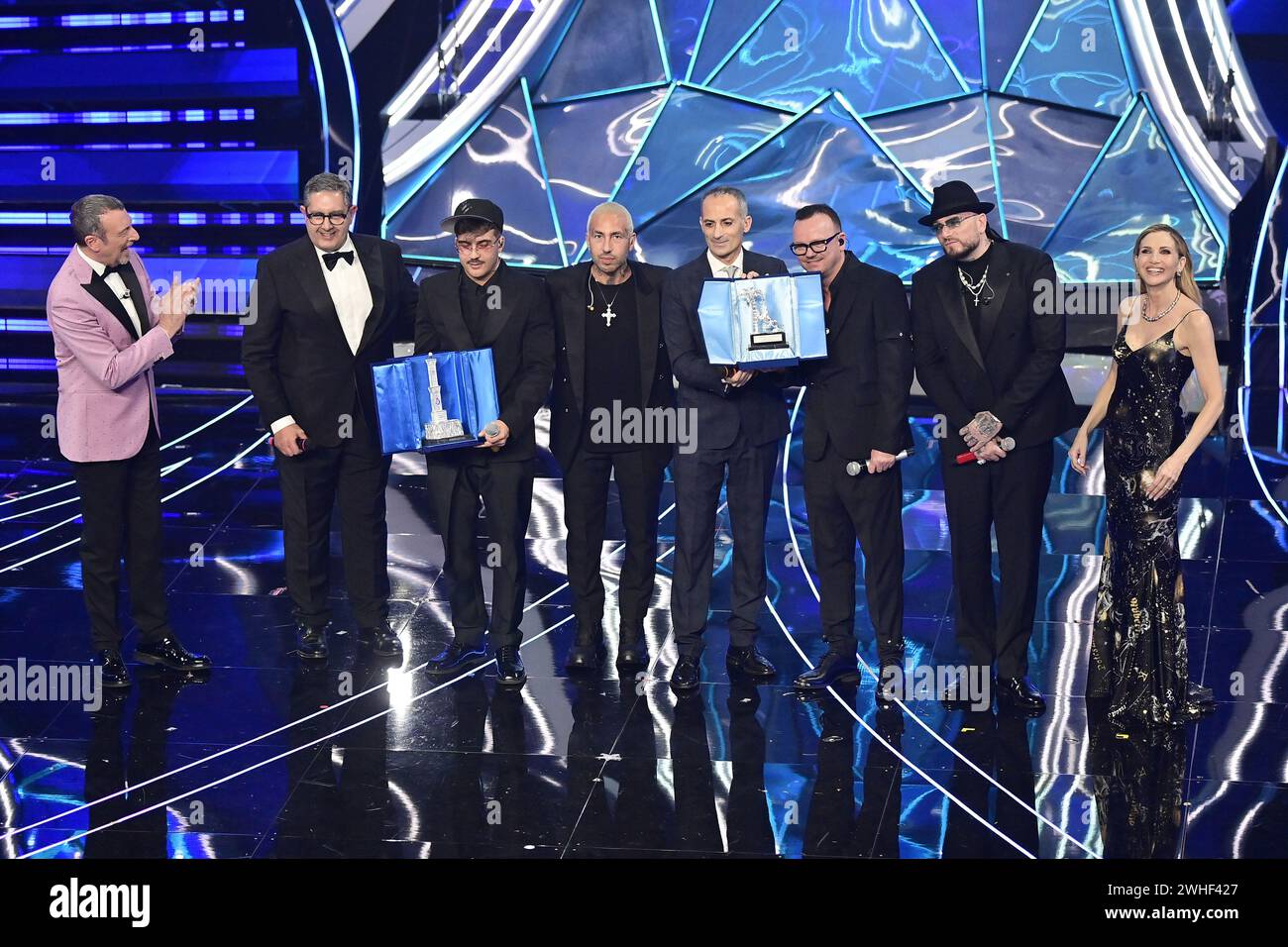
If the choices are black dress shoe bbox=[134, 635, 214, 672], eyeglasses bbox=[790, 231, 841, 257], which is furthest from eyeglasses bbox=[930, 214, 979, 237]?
black dress shoe bbox=[134, 635, 214, 672]

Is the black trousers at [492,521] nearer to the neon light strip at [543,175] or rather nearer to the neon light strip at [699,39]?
the neon light strip at [543,175]

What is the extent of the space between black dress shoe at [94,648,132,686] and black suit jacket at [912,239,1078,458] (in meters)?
3.03

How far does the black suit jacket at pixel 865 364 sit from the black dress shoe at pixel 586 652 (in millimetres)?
1172

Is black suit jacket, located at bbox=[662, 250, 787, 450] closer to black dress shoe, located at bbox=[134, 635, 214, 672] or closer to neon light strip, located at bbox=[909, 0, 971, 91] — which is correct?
black dress shoe, located at bbox=[134, 635, 214, 672]

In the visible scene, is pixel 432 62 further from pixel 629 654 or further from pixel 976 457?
pixel 976 457

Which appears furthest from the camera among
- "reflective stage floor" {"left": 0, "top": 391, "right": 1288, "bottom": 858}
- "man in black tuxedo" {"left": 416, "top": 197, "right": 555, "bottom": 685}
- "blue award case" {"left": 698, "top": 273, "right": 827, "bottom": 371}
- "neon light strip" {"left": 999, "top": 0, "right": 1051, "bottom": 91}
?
"neon light strip" {"left": 999, "top": 0, "right": 1051, "bottom": 91}

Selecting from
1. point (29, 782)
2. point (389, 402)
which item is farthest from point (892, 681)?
point (29, 782)

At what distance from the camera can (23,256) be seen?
9.95 metres

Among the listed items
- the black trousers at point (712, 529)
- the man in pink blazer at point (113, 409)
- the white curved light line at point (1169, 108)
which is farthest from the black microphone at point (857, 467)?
the white curved light line at point (1169, 108)

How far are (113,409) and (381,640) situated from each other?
51.7 inches

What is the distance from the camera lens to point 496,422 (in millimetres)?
5434

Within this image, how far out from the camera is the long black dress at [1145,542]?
5.00 meters

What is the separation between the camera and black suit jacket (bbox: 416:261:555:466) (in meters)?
5.51
